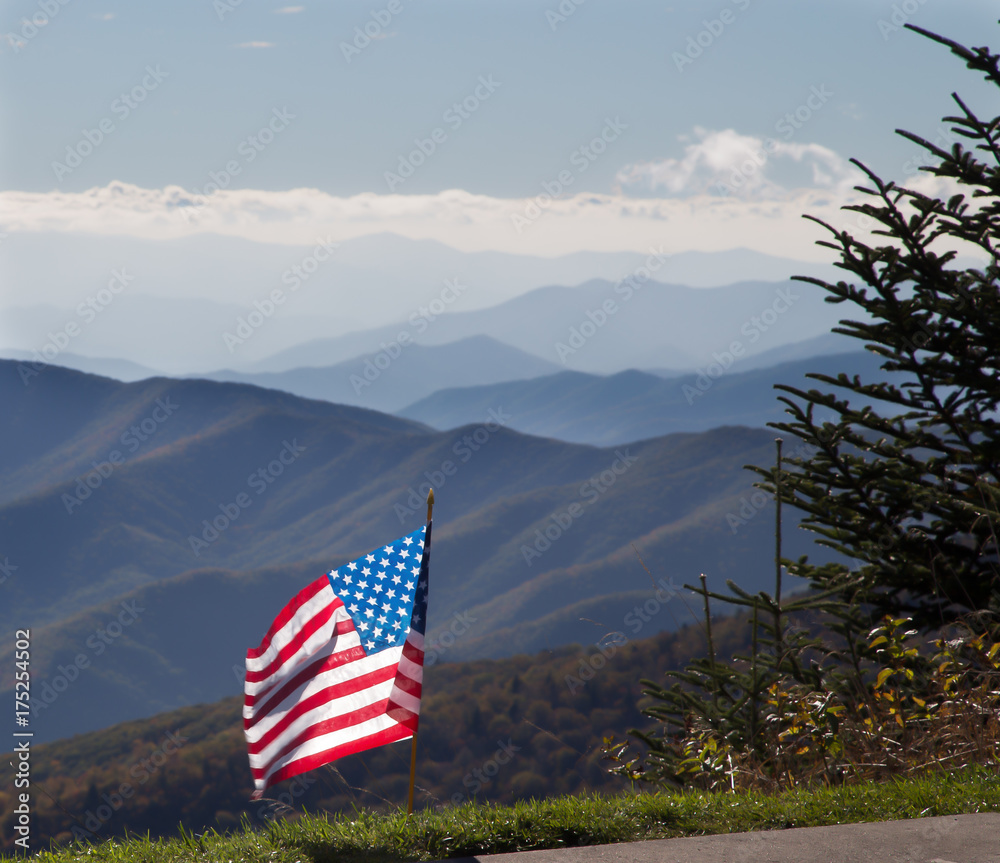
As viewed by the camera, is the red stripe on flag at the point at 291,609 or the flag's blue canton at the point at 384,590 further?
the red stripe on flag at the point at 291,609

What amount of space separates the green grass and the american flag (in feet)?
1.18

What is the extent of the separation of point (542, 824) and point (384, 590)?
1334 millimetres

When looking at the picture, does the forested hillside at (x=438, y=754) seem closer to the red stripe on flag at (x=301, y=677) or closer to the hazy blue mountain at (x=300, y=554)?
the red stripe on flag at (x=301, y=677)

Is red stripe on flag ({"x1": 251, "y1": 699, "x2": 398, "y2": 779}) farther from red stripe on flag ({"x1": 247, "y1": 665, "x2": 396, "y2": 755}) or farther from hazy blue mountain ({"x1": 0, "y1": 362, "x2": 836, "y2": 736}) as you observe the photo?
hazy blue mountain ({"x1": 0, "y1": 362, "x2": 836, "y2": 736})

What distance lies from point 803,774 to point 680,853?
1758 millimetres

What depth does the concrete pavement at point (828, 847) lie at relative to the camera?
3.41 metres

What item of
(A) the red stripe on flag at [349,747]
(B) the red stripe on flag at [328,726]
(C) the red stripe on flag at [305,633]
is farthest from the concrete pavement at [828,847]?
(C) the red stripe on flag at [305,633]

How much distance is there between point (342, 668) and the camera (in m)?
4.45

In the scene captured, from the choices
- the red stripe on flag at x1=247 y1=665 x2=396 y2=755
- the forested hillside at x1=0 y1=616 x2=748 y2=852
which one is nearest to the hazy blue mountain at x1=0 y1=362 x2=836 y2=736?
the forested hillside at x1=0 y1=616 x2=748 y2=852

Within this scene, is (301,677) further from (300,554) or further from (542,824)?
(300,554)

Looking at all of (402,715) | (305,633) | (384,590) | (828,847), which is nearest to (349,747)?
(402,715)

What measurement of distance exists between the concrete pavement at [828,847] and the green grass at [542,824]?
0.46 ft

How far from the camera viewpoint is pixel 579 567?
12912 centimetres

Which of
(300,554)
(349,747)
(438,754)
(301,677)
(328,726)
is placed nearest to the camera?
(349,747)
